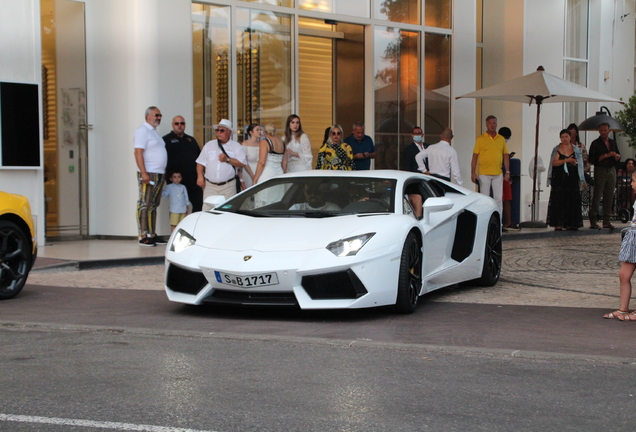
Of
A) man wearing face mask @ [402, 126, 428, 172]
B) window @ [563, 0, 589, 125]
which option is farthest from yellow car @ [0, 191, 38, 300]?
window @ [563, 0, 589, 125]

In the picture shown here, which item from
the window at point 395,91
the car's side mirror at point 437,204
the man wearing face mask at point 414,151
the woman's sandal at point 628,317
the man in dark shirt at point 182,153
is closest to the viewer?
the woman's sandal at point 628,317

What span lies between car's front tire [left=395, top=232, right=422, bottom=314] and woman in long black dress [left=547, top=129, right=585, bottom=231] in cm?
935

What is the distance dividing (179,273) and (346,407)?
3046mm

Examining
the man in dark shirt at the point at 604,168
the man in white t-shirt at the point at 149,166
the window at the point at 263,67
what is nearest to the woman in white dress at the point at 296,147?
the man in white t-shirt at the point at 149,166

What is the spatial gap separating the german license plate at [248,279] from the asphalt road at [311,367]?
0.31 m

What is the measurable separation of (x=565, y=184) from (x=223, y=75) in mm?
6437

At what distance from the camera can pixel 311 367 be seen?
5.31m

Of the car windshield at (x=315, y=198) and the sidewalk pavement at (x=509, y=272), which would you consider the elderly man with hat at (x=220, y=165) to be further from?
the car windshield at (x=315, y=198)

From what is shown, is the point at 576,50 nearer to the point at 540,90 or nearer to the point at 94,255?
the point at 540,90

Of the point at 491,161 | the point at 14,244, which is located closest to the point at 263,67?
the point at 491,161

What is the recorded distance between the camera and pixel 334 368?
5289mm

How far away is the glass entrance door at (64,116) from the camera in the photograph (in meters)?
14.1

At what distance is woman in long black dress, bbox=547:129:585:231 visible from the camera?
16.2 meters

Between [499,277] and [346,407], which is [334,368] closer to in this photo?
[346,407]
